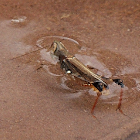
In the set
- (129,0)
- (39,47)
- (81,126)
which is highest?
(129,0)

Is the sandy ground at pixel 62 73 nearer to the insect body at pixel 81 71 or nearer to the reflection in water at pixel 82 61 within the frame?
the reflection in water at pixel 82 61

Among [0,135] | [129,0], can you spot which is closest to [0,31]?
[0,135]

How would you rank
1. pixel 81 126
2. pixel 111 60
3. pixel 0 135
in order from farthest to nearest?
pixel 111 60
pixel 81 126
pixel 0 135

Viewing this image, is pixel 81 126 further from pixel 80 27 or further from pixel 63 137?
pixel 80 27

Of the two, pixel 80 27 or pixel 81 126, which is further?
pixel 80 27

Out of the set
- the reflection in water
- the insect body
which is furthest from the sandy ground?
the insect body

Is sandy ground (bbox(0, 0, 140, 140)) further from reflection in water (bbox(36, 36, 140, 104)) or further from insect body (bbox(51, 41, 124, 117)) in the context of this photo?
insect body (bbox(51, 41, 124, 117))
